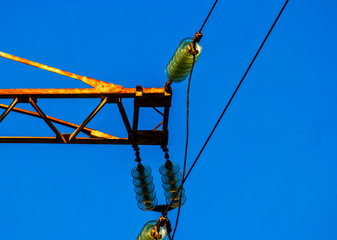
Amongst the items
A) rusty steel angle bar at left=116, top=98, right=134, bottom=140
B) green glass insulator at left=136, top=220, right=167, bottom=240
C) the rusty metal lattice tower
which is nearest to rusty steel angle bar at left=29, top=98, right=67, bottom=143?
the rusty metal lattice tower

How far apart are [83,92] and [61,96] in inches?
12.4

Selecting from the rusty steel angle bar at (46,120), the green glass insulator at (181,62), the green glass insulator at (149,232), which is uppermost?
the green glass insulator at (181,62)

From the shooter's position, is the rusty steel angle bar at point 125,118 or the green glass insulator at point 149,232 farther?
the rusty steel angle bar at point 125,118

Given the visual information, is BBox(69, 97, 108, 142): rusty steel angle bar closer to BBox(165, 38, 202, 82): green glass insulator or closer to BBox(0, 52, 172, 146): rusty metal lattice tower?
BBox(0, 52, 172, 146): rusty metal lattice tower

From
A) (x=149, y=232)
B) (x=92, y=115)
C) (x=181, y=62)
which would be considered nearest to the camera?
(x=149, y=232)

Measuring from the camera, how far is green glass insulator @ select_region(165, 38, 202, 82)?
530 cm

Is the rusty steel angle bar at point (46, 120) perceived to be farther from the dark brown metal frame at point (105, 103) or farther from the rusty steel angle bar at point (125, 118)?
the rusty steel angle bar at point (125, 118)

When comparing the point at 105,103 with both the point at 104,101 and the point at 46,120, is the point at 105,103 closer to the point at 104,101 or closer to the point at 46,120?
the point at 104,101

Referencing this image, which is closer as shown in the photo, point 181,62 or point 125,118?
point 181,62

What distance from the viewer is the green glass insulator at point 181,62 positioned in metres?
5.30

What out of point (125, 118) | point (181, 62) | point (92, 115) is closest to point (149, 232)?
point (125, 118)

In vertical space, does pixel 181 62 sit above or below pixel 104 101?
above

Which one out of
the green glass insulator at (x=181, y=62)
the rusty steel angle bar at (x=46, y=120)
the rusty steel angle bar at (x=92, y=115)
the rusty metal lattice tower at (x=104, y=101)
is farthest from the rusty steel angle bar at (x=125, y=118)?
the rusty steel angle bar at (x=46, y=120)

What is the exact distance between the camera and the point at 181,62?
5.38 m
